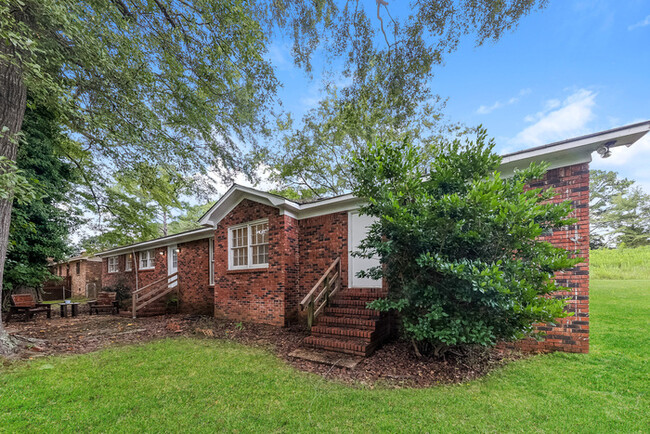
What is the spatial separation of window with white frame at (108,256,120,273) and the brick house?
6.82m

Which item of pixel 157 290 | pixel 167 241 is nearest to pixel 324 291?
pixel 157 290

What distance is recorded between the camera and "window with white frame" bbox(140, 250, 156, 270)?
44.1ft

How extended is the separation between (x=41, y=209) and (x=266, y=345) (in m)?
9.51

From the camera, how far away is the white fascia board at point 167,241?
10576 millimetres

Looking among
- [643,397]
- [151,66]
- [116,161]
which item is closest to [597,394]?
[643,397]

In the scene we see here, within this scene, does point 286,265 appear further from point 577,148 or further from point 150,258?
point 150,258

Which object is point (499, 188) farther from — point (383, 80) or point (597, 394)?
point (383, 80)

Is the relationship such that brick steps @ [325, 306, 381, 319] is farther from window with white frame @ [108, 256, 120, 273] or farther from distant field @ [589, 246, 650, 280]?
distant field @ [589, 246, 650, 280]

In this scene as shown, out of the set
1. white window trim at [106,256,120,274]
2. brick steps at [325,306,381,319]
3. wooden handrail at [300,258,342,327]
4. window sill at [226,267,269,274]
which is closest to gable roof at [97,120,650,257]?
wooden handrail at [300,258,342,327]

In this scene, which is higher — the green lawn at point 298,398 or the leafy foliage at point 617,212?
the leafy foliage at point 617,212

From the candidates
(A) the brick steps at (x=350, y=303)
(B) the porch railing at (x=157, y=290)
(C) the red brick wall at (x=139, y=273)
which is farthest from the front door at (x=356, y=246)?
(C) the red brick wall at (x=139, y=273)

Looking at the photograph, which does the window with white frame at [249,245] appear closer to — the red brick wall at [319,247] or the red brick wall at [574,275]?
the red brick wall at [319,247]

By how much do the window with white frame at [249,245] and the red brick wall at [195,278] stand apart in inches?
85.8

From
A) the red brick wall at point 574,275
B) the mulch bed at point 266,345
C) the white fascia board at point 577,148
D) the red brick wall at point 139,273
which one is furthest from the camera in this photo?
the red brick wall at point 139,273
